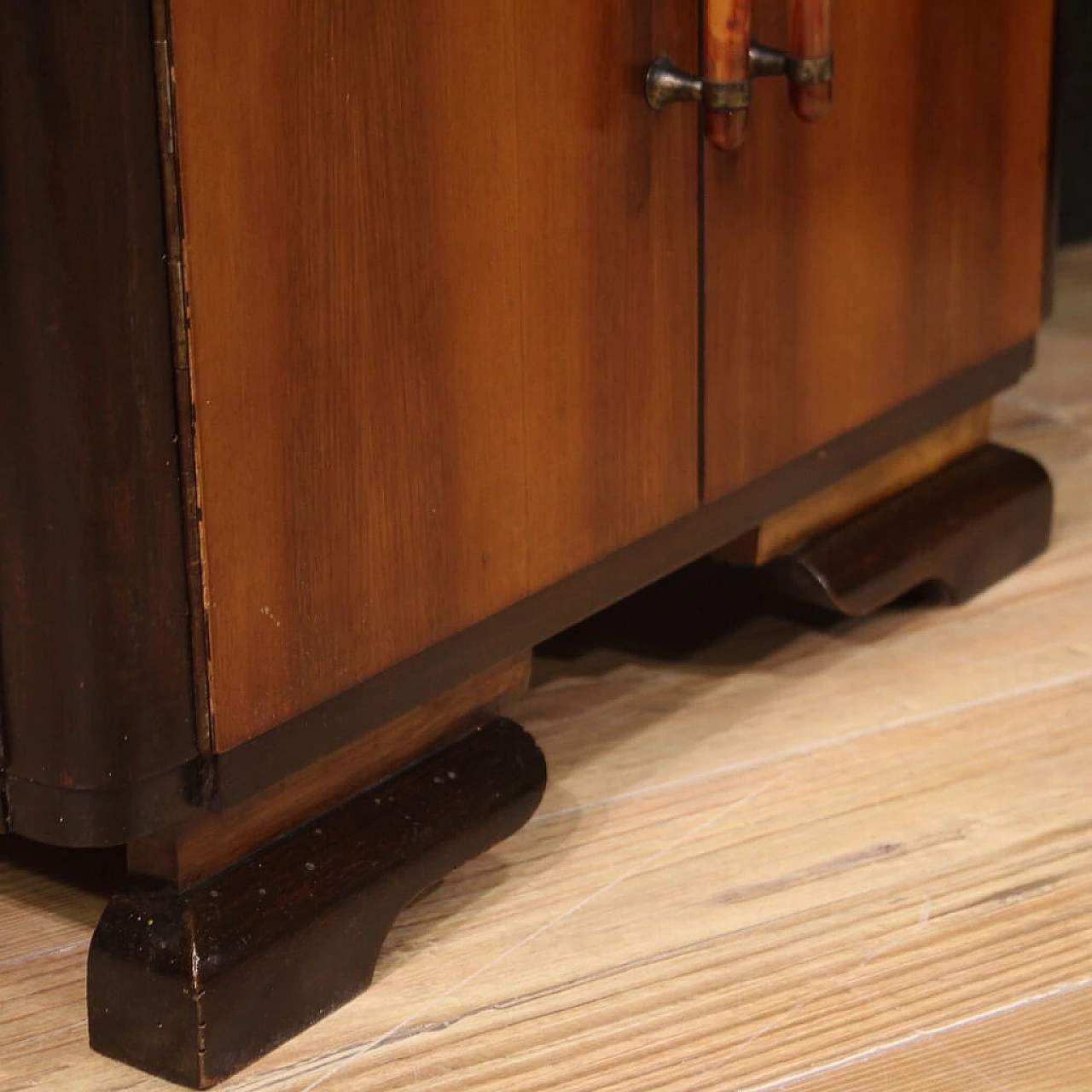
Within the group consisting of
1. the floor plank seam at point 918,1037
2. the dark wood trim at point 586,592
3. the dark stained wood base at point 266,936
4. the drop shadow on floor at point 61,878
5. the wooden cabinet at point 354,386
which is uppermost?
the wooden cabinet at point 354,386

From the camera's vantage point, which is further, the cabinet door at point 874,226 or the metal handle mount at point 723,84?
the cabinet door at point 874,226

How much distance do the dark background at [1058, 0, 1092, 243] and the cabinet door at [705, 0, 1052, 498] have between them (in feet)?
2.50

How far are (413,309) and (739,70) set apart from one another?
21 cm

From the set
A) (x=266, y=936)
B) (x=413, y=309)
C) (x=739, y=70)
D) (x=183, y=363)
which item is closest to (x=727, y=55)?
(x=739, y=70)

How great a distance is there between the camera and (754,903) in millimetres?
966

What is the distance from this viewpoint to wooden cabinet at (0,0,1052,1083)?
71cm

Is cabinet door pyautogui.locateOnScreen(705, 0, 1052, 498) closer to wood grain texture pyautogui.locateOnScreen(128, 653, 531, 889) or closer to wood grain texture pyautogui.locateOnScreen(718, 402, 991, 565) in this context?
wood grain texture pyautogui.locateOnScreen(718, 402, 991, 565)

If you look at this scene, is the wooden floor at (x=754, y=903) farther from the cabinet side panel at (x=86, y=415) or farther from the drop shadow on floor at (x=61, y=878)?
the cabinet side panel at (x=86, y=415)

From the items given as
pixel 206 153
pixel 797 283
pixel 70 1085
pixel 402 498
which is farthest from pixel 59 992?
pixel 797 283

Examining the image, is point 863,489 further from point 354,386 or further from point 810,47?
point 354,386

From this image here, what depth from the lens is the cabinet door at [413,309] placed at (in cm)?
74

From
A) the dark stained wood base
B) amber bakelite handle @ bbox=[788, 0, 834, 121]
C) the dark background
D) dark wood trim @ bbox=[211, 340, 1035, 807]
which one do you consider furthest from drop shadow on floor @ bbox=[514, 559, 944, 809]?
the dark background

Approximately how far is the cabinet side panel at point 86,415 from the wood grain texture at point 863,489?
1.53ft

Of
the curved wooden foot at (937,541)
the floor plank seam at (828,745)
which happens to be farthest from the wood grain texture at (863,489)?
the floor plank seam at (828,745)
